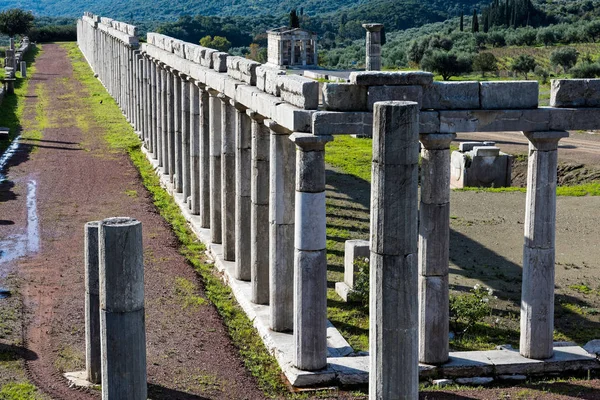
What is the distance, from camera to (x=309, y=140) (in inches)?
593

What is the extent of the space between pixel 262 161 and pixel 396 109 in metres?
8.11

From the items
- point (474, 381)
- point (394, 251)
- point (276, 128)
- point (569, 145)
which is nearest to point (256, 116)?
point (276, 128)

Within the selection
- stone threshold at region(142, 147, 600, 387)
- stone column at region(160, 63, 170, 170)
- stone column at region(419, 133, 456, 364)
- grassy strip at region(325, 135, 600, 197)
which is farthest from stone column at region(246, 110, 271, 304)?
grassy strip at region(325, 135, 600, 197)

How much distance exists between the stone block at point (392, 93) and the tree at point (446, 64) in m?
48.7

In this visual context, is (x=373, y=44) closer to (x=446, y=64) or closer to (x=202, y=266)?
(x=446, y=64)

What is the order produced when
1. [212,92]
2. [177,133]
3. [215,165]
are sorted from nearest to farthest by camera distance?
1. [212,92]
2. [215,165]
3. [177,133]

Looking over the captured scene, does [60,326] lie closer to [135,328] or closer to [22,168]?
[135,328]

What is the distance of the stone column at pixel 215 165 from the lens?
24.3 metres

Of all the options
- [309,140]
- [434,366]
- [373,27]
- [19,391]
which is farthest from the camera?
[373,27]

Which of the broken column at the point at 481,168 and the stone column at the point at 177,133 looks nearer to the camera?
the stone column at the point at 177,133

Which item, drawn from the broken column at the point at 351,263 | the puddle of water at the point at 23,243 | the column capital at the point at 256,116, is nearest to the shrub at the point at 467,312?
the broken column at the point at 351,263

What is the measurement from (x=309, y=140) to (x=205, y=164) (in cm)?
1128

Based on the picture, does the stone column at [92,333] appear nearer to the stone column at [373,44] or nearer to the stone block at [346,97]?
the stone block at [346,97]

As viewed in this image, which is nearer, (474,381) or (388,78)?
(388,78)
